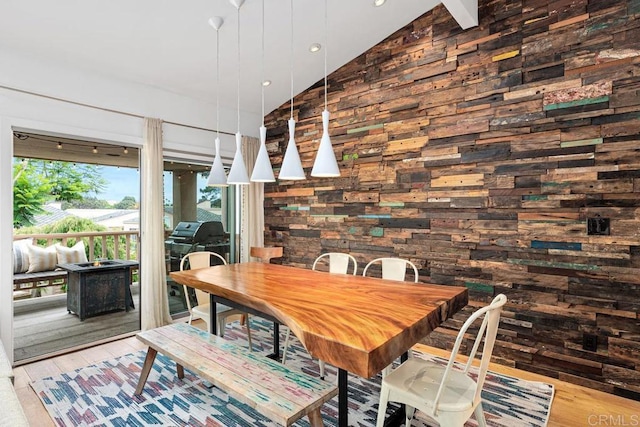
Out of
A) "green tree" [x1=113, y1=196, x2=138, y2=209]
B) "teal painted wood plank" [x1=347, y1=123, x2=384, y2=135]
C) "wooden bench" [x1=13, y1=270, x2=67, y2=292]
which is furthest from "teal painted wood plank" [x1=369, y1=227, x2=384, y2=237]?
"wooden bench" [x1=13, y1=270, x2=67, y2=292]

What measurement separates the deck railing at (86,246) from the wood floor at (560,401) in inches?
73.2

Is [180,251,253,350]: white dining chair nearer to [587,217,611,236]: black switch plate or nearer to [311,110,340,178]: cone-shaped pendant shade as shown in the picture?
[311,110,340,178]: cone-shaped pendant shade

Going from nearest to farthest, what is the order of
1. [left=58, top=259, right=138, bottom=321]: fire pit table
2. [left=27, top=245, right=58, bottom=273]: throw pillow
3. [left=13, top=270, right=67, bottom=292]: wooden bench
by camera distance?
[left=58, top=259, right=138, bottom=321]: fire pit table → [left=13, top=270, right=67, bottom=292]: wooden bench → [left=27, top=245, right=58, bottom=273]: throw pillow

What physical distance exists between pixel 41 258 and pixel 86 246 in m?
0.60

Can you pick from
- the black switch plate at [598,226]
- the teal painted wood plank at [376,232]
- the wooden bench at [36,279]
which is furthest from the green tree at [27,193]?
the black switch plate at [598,226]

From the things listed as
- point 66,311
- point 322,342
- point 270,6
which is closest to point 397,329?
point 322,342

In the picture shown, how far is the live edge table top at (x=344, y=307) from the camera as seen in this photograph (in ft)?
4.33

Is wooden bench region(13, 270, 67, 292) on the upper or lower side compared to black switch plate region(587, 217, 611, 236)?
lower

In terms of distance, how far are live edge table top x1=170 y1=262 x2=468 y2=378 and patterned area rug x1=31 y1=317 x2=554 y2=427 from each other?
0.78m

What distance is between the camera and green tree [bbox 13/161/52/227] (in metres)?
4.58

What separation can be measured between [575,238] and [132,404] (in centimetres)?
349

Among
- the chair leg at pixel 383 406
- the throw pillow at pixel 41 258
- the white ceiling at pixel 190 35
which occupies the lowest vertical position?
the chair leg at pixel 383 406

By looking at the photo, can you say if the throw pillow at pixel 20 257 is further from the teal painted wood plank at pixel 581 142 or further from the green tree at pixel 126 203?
the teal painted wood plank at pixel 581 142

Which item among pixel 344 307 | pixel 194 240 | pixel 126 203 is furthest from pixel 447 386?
pixel 126 203
